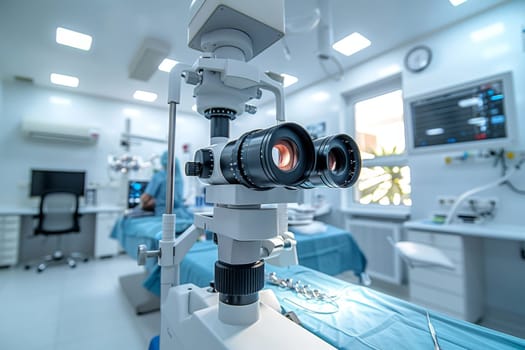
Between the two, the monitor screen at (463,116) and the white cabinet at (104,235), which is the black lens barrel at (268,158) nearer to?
the monitor screen at (463,116)

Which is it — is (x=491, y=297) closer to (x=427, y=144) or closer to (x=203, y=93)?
(x=427, y=144)

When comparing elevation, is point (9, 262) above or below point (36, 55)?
below

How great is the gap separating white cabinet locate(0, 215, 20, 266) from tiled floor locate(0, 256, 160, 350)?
18 centimetres

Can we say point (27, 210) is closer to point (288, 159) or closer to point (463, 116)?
point (288, 159)

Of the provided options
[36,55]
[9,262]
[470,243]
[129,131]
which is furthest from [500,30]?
[9,262]

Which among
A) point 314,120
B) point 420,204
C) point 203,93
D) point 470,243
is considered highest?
point 314,120

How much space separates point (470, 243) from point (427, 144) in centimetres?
89

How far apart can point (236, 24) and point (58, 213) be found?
3.90m

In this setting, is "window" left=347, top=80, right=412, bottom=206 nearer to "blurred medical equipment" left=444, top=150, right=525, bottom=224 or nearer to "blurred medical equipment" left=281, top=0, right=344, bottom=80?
"blurred medical equipment" left=444, top=150, right=525, bottom=224

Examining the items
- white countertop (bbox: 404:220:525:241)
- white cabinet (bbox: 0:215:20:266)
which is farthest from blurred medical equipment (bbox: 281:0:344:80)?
white cabinet (bbox: 0:215:20:266)

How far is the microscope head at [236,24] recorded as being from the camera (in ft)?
1.87

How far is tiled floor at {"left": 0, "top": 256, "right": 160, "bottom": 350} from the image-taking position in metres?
1.62

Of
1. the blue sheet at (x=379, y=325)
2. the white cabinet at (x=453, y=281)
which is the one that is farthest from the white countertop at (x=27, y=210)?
the white cabinet at (x=453, y=281)

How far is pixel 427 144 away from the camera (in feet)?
7.26
